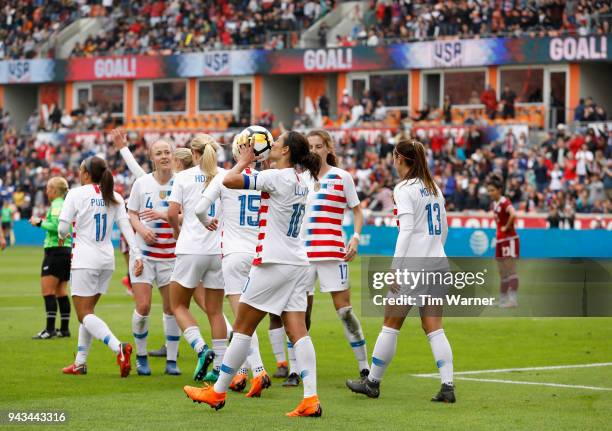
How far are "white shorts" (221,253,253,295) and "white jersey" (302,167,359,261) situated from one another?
0.77 metres

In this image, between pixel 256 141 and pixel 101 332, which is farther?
pixel 101 332

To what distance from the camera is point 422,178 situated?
428 inches

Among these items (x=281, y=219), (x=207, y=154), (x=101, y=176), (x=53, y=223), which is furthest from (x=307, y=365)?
(x=53, y=223)

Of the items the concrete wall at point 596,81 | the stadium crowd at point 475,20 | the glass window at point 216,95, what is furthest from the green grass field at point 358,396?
the glass window at point 216,95

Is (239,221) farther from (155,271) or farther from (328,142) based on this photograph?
(155,271)

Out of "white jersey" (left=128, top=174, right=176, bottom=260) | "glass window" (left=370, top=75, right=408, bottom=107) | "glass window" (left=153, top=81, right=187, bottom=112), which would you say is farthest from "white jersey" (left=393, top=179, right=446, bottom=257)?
"glass window" (left=153, top=81, right=187, bottom=112)

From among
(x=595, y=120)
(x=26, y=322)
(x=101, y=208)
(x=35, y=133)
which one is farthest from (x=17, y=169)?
(x=101, y=208)

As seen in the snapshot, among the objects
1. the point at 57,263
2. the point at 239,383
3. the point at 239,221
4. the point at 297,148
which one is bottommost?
the point at 239,383

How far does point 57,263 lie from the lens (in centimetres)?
1642

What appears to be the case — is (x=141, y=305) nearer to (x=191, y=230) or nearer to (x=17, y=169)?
(x=191, y=230)

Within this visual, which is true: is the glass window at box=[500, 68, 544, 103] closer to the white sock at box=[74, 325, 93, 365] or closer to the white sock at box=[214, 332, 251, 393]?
the white sock at box=[74, 325, 93, 365]

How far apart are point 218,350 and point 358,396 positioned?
1446 mm

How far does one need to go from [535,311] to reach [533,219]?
1545 centimetres

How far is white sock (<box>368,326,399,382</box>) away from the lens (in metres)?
11.0
